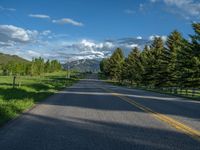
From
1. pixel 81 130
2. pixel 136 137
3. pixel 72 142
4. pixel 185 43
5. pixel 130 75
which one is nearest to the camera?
pixel 72 142

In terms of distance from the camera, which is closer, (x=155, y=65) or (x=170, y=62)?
(x=170, y=62)

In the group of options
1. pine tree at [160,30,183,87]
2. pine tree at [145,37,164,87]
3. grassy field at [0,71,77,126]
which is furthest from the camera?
pine tree at [145,37,164,87]

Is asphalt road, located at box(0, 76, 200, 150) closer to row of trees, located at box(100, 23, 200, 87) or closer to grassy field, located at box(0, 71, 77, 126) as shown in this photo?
grassy field, located at box(0, 71, 77, 126)

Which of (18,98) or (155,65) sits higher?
(155,65)

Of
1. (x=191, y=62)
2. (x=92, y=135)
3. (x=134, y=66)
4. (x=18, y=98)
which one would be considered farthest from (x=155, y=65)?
(x=92, y=135)

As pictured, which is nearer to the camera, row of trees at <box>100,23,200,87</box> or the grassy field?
the grassy field

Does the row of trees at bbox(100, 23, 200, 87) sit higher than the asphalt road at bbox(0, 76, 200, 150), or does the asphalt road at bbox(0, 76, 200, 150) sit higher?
the row of trees at bbox(100, 23, 200, 87)

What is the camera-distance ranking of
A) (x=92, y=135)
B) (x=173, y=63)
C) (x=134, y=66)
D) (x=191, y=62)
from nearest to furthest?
1. (x=92, y=135)
2. (x=191, y=62)
3. (x=173, y=63)
4. (x=134, y=66)

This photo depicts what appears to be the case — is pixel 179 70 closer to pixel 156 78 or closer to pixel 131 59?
pixel 156 78

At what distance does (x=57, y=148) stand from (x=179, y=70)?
40266mm

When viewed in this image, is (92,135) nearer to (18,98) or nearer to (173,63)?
(18,98)

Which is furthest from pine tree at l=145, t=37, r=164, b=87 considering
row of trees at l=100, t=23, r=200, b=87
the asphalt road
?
the asphalt road

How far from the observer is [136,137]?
8.79 metres

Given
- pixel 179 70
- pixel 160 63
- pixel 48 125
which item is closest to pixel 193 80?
pixel 179 70
